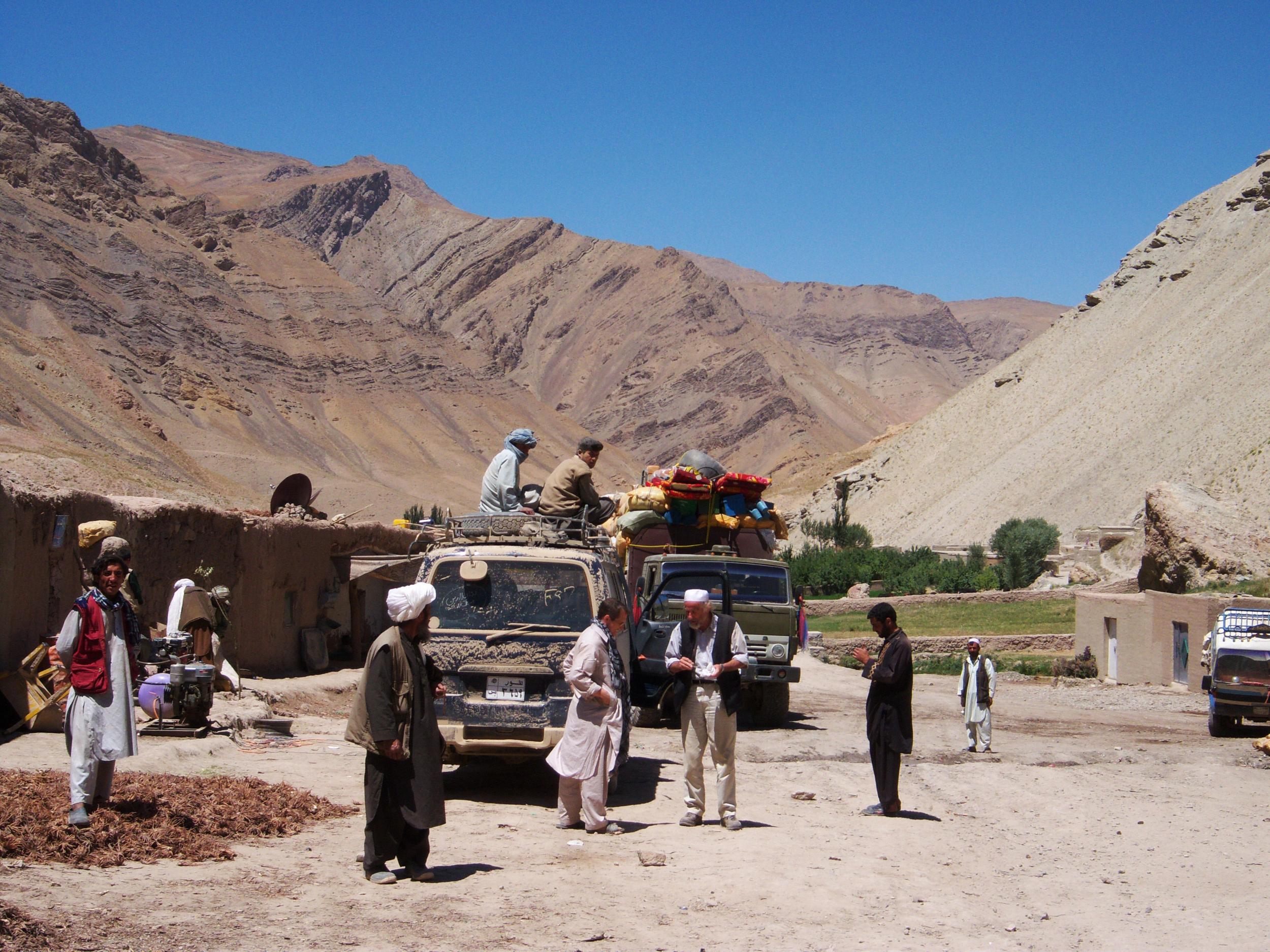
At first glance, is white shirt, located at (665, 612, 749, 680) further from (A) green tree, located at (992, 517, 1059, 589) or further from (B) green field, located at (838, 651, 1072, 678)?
(A) green tree, located at (992, 517, 1059, 589)

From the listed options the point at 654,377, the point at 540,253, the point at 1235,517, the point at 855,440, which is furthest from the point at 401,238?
the point at 1235,517

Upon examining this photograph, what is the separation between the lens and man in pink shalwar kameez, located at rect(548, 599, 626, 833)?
8.58 meters

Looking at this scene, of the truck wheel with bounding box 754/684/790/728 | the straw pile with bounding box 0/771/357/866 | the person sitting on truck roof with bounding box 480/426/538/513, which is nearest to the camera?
the straw pile with bounding box 0/771/357/866

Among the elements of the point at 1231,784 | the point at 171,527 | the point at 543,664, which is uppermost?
the point at 171,527

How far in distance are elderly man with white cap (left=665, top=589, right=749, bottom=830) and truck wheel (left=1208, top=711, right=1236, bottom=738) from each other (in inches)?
422

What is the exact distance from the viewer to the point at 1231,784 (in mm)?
12352

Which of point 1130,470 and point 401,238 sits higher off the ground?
point 401,238

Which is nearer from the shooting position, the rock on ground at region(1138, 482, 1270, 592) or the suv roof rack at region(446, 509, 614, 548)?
the suv roof rack at region(446, 509, 614, 548)

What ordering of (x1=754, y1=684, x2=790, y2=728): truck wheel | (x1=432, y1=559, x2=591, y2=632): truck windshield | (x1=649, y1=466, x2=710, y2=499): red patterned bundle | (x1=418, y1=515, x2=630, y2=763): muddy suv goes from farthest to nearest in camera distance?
(x1=649, y1=466, x2=710, y2=499): red patterned bundle → (x1=754, y1=684, x2=790, y2=728): truck wheel → (x1=432, y1=559, x2=591, y2=632): truck windshield → (x1=418, y1=515, x2=630, y2=763): muddy suv

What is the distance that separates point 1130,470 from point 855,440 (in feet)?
285

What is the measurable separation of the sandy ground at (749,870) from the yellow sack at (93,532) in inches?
75.7

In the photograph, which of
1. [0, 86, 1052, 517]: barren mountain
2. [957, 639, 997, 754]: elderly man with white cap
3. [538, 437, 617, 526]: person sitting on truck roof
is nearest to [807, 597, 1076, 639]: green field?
[957, 639, 997, 754]: elderly man with white cap

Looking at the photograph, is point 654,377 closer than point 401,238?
Yes

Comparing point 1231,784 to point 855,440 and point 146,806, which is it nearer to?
point 146,806
